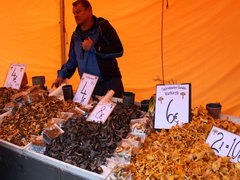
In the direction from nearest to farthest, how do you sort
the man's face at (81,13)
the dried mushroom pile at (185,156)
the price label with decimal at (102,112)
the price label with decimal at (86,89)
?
the dried mushroom pile at (185,156)
the price label with decimal at (102,112)
the price label with decimal at (86,89)
the man's face at (81,13)

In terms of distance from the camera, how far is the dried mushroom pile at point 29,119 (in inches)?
63.7

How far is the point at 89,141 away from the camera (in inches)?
54.6

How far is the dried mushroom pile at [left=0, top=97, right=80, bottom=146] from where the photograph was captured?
5.31 ft

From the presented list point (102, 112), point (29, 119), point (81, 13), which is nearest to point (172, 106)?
point (102, 112)

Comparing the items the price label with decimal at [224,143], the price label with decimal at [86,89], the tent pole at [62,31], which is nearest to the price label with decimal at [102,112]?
the price label with decimal at [86,89]

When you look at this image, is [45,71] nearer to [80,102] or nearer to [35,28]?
[35,28]

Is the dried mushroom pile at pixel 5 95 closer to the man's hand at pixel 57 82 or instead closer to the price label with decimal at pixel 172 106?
the man's hand at pixel 57 82

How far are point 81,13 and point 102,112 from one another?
111cm

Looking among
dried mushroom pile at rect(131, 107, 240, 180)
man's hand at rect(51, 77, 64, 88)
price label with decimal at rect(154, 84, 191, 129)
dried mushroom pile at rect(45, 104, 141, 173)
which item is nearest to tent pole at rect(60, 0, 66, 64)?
man's hand at rect(51, 77, 64, 88)

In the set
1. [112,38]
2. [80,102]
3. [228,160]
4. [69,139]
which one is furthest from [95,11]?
[228,160]

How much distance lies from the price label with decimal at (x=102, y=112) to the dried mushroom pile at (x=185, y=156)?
1.11 ft

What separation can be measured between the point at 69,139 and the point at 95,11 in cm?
245

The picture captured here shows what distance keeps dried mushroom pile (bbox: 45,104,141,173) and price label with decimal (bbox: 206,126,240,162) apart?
533 millimetres

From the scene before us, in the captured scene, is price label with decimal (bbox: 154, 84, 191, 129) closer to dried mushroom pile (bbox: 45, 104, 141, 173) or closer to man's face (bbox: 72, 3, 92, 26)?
dried mushroom pile (bbox: 45, 104, 141, 173)
